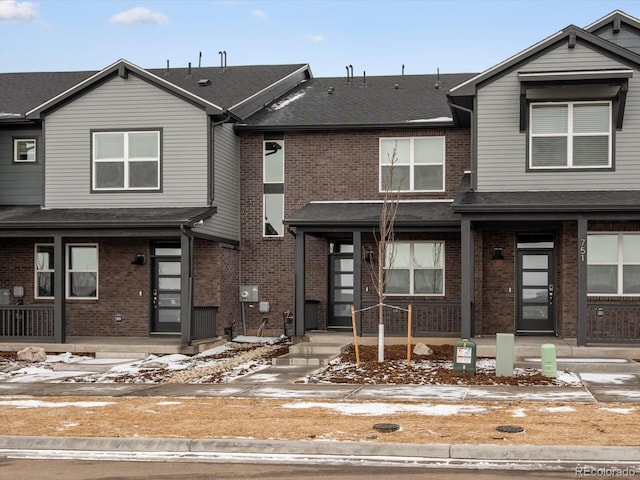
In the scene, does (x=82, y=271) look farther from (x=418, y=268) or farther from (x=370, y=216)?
(x=418, y=268)

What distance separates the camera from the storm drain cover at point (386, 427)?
10.9 metres

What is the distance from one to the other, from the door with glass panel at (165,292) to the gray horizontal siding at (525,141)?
833 centimetres

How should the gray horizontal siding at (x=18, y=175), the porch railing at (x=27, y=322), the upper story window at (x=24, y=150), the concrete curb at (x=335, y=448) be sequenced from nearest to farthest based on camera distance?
the concrete curb at (x=335, y=448), the porch railing at (x=27, y=322), the gray horizontal siding at (x=18, y=175), the upper story window at (x=24, y=150)

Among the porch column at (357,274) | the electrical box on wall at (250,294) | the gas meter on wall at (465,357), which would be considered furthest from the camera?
the electrical box on wall at (250,294)

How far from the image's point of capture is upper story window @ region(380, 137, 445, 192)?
2420 cm

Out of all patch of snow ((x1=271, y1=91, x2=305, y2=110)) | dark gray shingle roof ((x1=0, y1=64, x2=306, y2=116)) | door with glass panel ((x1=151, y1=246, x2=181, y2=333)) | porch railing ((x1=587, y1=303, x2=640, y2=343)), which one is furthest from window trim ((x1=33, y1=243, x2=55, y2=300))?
porch railing ((x1=587, y1=303, x2=640, y2=343))

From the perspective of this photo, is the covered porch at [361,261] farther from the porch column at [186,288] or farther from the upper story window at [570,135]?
the upper story window at [570,135]

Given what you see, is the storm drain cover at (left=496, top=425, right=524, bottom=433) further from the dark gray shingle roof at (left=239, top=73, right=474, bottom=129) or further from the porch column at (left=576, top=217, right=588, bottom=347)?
the dark gray shingle roof at (left=239, top=73, right=474, bottom=129)

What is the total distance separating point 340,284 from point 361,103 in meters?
5.25

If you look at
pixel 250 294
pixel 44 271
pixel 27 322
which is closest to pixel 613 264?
pixel 250 294

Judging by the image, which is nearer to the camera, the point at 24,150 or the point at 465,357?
the point at 465,357

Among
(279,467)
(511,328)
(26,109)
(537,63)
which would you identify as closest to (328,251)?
(511,328)

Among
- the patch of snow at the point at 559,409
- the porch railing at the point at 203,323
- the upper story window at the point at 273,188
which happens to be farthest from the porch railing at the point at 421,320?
the patch of snow at the point at 559,409

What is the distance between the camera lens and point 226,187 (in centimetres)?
2442
